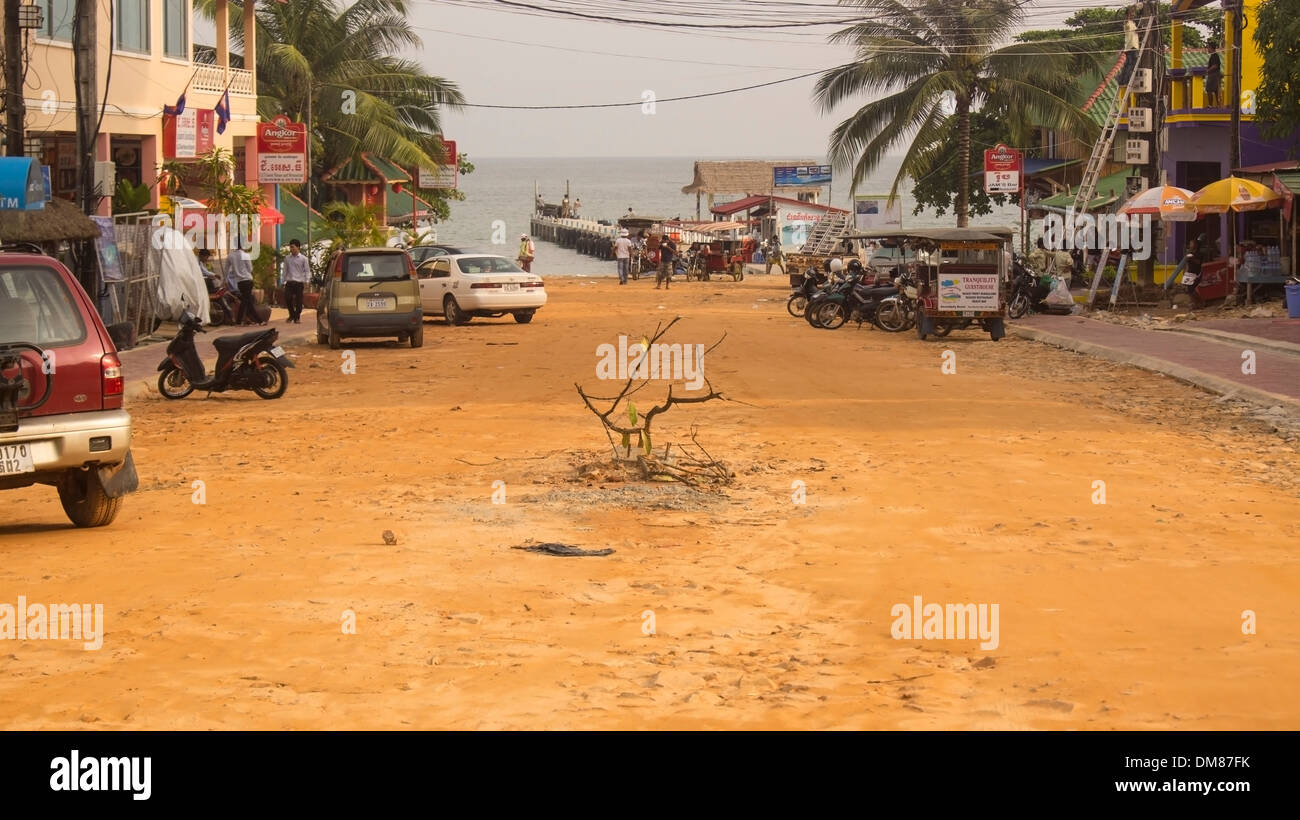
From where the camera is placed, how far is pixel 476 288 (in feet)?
102

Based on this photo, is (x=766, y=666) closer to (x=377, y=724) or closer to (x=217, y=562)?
(x=377, y=724)

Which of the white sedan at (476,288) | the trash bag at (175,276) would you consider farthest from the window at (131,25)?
the white sedan at (476,288)

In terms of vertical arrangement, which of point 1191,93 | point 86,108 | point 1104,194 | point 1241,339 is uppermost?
point 1191,93

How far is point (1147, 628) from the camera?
7484 millimetres

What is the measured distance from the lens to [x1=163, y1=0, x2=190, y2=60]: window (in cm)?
3269

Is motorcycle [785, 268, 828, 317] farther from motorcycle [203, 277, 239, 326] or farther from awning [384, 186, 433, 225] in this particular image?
awning [384, 186, 433, 225]

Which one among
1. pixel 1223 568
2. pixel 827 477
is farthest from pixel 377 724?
pixel 827 477

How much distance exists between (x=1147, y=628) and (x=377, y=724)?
3793 millimetres

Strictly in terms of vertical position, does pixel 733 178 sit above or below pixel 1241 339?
above

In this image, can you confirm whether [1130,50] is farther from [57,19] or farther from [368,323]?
[57,19]

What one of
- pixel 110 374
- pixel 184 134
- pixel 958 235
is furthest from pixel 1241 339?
pixel 184 134

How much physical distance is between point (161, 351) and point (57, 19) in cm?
675

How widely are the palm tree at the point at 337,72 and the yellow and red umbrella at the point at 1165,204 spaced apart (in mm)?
23779

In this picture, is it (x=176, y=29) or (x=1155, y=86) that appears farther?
(x=1155, y=86)
